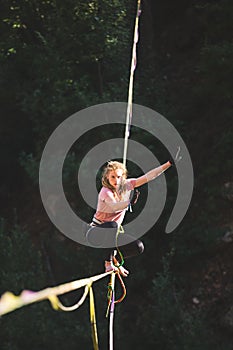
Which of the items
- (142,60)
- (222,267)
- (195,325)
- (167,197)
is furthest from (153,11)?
(195,325)

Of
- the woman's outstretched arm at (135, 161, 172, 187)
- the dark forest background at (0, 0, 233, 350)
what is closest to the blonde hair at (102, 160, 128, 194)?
the woman's outstretched arm at (135, 161, 172, 187)

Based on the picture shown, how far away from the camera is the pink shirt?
5227 mm

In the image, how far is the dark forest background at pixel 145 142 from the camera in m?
10.6

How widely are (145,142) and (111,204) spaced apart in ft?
19.0

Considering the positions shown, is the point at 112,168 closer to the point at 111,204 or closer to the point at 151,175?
the point at 111,204

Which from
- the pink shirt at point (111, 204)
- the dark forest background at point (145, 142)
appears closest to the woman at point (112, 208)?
the pink shirt at point (111, 204)

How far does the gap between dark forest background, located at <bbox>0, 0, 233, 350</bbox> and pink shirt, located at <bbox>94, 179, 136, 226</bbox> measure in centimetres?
506

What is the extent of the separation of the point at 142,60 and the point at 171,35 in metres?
1.25

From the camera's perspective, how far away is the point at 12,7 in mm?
11938

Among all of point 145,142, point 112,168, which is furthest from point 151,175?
point 145,142

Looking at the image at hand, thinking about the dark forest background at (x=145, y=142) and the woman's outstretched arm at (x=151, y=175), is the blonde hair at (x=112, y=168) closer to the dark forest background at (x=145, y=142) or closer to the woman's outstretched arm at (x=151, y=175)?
the woman's outstretched arm at (x=151, y=175)

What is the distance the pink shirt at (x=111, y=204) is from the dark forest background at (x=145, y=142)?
5064 millimetres

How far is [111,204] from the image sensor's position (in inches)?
206

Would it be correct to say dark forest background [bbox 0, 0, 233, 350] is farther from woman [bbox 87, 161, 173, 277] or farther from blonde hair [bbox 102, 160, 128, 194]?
blonde hair [bbox 102, 160, 128, 194]
